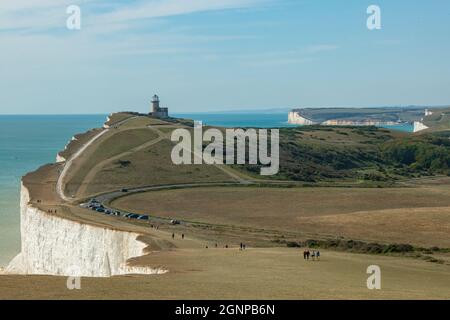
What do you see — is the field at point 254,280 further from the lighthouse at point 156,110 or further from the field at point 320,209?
the lighthouse at point 156,110

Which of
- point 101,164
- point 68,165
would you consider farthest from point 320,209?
point 68,165

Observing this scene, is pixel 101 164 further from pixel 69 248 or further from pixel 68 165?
pixel 69 248

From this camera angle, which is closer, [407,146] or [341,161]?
[341,161]

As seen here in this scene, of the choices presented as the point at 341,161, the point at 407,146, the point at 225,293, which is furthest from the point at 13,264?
the point at 407,146

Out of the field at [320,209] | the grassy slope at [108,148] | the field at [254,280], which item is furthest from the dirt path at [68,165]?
the field at [254,280]

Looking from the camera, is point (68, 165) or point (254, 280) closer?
point (254, 280)

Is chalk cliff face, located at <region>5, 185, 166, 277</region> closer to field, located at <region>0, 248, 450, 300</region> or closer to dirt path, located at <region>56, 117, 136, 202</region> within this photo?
field, located at <region>0, 248, 450, 300</region>

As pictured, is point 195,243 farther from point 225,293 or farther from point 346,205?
point 346,205

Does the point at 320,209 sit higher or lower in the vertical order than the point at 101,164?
lower
